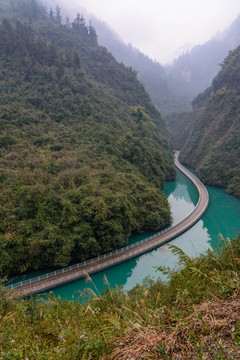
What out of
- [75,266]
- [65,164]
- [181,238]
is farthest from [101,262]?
[65,164]

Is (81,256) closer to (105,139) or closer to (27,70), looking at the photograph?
(105,139)

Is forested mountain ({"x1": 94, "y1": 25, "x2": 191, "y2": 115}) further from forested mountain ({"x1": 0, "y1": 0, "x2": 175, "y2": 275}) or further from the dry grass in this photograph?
the dry grass

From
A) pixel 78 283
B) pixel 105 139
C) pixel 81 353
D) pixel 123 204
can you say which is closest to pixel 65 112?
pixel 105 139

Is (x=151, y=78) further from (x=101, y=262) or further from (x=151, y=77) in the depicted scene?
(x=101, y=262)

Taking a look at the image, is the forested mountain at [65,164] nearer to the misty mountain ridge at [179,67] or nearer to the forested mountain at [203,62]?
the misty mountain ridge at [179,67]

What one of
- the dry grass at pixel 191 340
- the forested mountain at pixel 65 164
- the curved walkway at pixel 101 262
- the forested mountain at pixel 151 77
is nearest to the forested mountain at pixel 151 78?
the forested mountain at pixel 151 77

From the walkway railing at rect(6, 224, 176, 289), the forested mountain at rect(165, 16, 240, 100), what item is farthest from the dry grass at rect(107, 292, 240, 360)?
the forested mountain at rect(165, 16, 240, 100)
